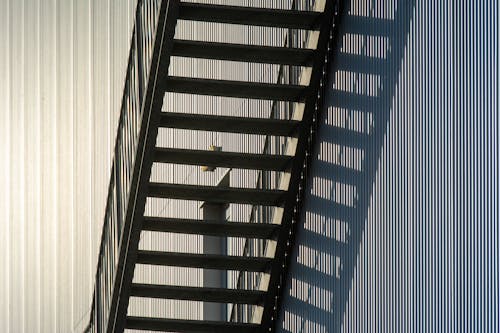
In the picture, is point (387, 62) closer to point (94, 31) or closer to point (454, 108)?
point (454, 108)

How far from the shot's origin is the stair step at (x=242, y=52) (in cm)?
975

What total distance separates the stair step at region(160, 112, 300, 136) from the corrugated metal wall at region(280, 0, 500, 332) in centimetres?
47

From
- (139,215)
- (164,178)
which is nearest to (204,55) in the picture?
(139,215)

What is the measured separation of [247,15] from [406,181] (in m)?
2.48

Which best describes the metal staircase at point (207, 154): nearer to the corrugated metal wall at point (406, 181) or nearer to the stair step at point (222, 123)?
the stair step at point (222, 123)

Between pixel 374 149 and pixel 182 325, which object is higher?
pixel 374 149

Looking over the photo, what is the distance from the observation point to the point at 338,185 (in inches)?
390

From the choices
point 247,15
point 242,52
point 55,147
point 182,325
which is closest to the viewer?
point 247,15

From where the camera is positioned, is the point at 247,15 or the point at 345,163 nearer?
the point at 345,163

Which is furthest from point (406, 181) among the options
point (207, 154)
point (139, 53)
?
point (139, 53)

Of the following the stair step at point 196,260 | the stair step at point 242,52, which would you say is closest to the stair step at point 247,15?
the stair step at point 242,52

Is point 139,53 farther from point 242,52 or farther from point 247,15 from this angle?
point 247,15

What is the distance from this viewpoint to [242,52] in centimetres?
996

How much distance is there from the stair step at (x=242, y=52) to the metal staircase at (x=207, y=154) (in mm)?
11
